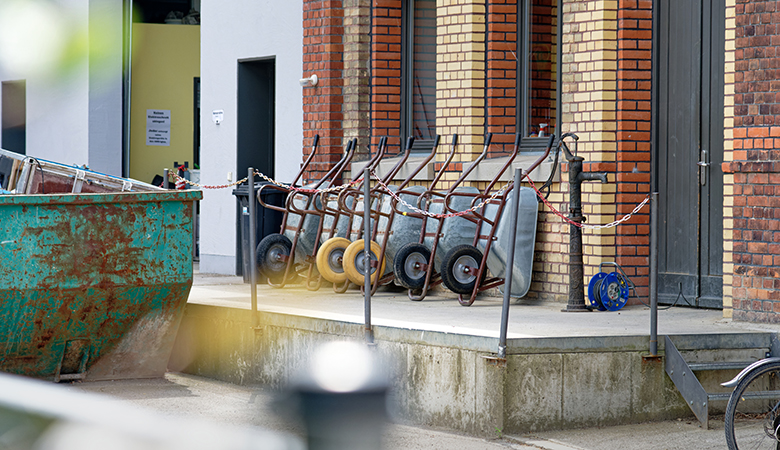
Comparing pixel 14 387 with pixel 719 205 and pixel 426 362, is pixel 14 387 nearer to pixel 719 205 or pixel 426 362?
pixel 426 362

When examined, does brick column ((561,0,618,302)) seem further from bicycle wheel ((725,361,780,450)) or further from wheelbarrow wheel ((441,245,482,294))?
bicycle wheel ((725,361,780,450))

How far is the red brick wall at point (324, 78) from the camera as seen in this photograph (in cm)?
1255

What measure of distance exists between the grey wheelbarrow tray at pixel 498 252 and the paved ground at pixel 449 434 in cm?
221

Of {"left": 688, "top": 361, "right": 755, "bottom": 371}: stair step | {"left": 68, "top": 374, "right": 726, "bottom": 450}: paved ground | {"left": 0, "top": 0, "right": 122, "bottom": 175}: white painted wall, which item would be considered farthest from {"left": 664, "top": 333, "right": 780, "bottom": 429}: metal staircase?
{"left": 0, "top": 0, "right": 122, "bottom": 175}: white painted wall

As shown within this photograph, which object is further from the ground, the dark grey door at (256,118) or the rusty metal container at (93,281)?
the dark grey door at (256,118)

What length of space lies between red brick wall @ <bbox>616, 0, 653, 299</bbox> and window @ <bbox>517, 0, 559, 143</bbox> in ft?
2.79

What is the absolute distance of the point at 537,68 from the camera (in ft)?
35.7

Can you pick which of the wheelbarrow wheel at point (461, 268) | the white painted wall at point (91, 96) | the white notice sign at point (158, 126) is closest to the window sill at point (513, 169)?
the wheelbarrow wheel at point (461, 268)

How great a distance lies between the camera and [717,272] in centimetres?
952

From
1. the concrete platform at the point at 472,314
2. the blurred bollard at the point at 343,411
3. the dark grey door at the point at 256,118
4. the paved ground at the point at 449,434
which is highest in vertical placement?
the dark grey door at the point at 256,118

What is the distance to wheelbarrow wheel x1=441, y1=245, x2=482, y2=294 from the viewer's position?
33.0ft

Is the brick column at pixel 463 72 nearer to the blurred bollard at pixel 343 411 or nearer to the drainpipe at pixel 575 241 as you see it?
the drainpipe at pixel 575 241

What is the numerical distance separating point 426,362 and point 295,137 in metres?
6.21

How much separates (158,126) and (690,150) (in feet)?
42.2
